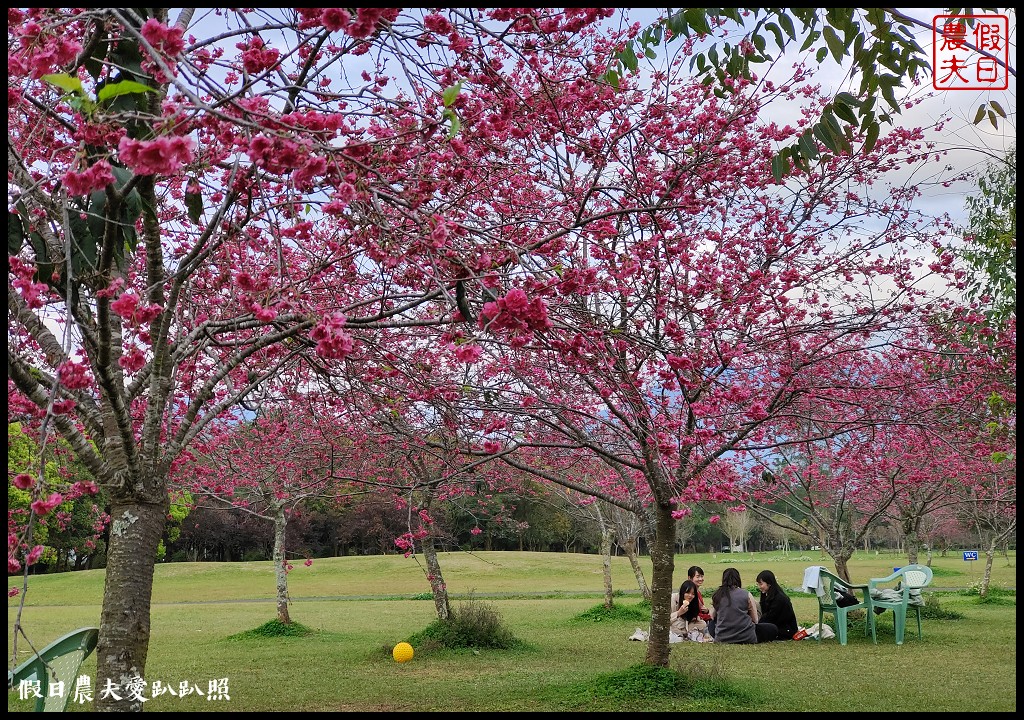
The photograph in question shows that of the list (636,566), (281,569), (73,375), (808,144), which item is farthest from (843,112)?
(636,566)

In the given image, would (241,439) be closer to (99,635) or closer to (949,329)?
(99,635)

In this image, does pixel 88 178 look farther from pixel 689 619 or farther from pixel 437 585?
pixel 689 619

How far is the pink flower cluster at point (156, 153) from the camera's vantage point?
8.08ft

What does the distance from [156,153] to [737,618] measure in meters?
8.73

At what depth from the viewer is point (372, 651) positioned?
368 inches

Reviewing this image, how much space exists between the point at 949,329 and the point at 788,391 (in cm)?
214

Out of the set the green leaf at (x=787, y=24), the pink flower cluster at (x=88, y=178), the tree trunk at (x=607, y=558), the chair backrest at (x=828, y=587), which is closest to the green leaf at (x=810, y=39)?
the green leaf at (x=787, y=24)

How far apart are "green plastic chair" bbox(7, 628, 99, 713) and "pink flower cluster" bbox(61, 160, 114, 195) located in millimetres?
2639

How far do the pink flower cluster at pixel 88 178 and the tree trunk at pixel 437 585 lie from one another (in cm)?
750

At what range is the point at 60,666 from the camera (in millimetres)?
4508

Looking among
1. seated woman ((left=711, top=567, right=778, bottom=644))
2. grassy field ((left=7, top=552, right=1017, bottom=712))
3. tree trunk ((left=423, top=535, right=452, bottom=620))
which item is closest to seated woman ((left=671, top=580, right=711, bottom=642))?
seated woman ((left=711, top=567, right=778, bottom=644))

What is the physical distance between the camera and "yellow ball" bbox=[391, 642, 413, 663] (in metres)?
8.62

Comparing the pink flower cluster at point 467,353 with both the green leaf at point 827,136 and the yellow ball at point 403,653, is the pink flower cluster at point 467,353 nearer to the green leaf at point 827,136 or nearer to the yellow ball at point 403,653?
the green leaf at point 827,136

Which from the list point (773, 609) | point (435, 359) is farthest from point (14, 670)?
point (773, 609)
